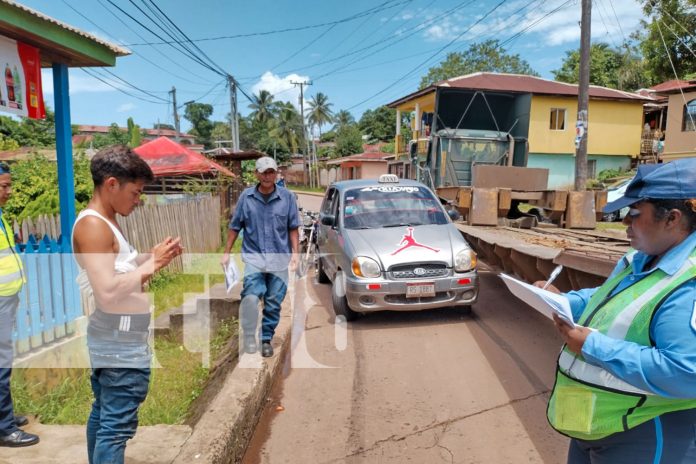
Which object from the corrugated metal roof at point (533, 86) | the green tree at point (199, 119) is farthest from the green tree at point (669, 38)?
the green tree at point (199, 119)

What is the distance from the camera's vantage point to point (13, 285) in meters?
3.05

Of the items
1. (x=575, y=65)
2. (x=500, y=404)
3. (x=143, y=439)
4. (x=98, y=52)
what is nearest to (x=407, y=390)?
(x=500, y=404)

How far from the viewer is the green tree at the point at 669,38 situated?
17781mm

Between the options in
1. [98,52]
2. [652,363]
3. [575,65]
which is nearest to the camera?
[652,363]

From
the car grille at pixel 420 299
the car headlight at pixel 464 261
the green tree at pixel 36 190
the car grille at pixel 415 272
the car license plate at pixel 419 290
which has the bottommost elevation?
the car grille at pixel 420 299

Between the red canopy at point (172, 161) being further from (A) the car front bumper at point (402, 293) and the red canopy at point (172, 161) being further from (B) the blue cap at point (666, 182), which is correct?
(B) the blue cap at point (666, 182)

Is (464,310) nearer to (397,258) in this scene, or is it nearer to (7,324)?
(397,258)

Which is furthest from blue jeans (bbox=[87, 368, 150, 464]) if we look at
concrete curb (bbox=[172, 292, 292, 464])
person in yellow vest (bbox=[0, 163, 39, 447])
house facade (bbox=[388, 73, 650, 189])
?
house facade (bbox=[388, 73, 650, 189])

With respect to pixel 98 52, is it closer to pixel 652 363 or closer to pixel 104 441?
pixel 104 441

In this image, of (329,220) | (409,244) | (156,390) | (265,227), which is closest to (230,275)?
(265,227)

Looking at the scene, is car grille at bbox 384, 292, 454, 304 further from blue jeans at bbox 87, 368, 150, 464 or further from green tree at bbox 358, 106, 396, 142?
green tree at bbox 358, 106, 396, 142

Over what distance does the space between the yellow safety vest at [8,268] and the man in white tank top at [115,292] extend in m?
1.21

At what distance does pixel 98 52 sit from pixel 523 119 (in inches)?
381

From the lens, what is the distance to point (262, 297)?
4.36 metres
